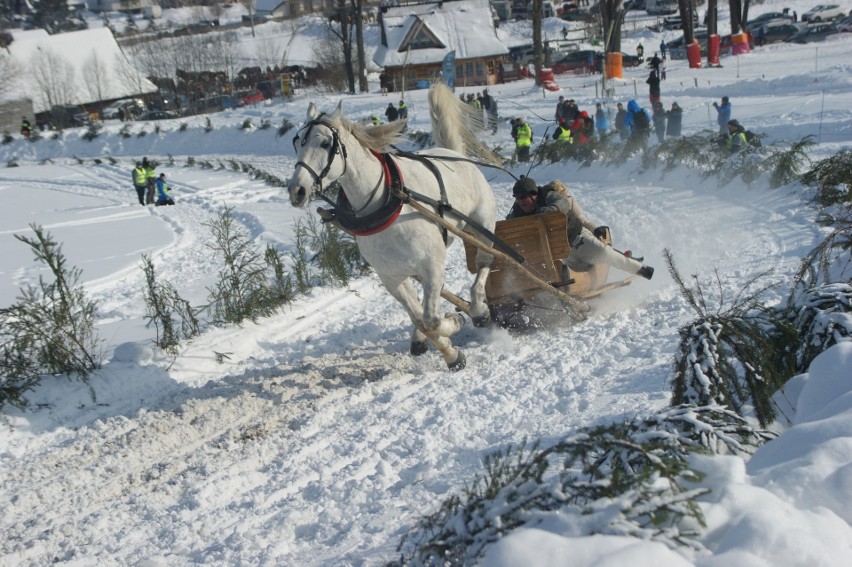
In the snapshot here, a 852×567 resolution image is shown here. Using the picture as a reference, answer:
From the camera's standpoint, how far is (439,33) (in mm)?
50312

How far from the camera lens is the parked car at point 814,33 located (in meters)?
38.9

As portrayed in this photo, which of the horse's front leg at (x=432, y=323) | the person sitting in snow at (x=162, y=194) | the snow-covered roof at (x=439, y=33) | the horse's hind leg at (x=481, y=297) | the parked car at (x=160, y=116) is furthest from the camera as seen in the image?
the snow-covered roof at (x=439, y=33)

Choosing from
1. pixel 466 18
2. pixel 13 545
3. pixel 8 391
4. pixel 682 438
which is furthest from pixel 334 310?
pixel 466 18

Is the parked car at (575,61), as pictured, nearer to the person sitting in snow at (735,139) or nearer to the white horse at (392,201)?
the person sitting in snow at (735,139)

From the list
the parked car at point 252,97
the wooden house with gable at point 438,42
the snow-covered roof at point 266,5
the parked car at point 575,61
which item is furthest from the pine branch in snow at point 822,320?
the snow-covered roof at point 266,5

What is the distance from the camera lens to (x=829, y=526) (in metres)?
2.29

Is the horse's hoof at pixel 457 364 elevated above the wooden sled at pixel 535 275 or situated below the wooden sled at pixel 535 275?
below

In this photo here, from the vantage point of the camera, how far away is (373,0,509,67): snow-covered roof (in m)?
48.5

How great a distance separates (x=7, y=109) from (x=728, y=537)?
2142 inches

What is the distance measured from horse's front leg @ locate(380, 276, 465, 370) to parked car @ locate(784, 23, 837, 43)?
127 feet

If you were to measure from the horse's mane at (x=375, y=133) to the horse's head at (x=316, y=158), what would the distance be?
0.21 meters

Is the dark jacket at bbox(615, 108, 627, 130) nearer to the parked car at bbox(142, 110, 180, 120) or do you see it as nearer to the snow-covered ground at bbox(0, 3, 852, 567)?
the snow-covered ground at bbox(0, 3, 852, 567)

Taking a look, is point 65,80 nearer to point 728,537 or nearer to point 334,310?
point 334,310

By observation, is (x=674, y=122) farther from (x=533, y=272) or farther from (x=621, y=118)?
(x=533, y=272)
